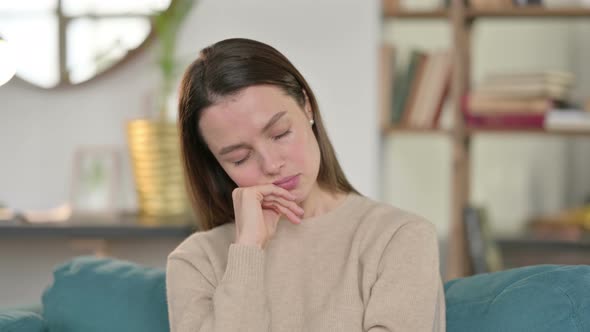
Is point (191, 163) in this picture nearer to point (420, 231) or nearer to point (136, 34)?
point (420, 231)

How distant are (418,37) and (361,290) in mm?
2367

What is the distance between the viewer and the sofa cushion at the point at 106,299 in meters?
1.80

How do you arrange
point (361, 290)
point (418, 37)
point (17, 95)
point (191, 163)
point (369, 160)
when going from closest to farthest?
1. point (361, 290)
2. point (191, 163)
3. point (369, 160)
4. point (17, 95)
5. point (418, 37)

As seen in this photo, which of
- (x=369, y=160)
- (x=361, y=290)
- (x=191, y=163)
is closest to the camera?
(x=361, y=290)

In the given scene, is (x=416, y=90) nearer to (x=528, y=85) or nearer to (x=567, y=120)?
(x=528, y=85)

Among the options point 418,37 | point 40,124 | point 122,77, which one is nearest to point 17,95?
point 40,124

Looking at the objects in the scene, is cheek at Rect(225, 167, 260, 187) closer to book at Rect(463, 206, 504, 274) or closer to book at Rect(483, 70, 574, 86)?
book at Rect(463, 206, 504, 274)

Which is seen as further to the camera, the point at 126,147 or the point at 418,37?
the point at 418,37

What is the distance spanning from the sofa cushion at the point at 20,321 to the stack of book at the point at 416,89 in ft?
5.70

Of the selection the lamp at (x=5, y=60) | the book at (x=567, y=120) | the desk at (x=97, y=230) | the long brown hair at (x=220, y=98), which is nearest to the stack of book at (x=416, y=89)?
the book at (x=567, y=120)

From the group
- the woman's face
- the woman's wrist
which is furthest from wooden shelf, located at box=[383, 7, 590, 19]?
the woman's wrist

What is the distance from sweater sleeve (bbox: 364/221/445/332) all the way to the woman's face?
0.20 m

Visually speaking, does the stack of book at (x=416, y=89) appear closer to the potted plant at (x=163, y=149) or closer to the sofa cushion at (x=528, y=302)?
the potted plant at (x=163, y=149)

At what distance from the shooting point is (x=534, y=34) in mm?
3928
